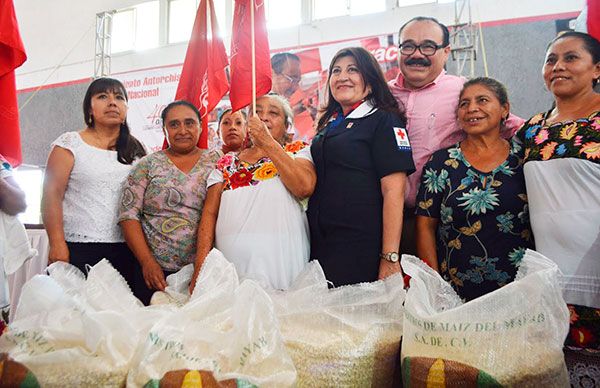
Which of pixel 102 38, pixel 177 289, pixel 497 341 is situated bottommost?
pixel 177 289

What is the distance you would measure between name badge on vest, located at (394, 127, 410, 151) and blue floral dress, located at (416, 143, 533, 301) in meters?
0.14

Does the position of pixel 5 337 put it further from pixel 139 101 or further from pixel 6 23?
pixel 139 101

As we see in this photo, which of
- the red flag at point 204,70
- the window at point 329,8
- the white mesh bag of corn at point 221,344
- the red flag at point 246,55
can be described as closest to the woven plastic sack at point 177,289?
the white mesh bag of corn at point 221,344

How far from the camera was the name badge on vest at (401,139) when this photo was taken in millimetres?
1502

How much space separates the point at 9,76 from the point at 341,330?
167 cm

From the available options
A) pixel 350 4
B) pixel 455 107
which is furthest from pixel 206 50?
pixel 350 4

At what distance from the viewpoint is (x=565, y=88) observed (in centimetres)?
146

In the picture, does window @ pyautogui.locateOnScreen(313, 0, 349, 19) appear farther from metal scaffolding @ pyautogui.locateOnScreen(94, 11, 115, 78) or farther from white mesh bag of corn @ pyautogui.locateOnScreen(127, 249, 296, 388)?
white mesh bag of corn @ pyautogui.locateOnScreen(127, 249, 296, 388)

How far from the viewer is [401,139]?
1.51 m

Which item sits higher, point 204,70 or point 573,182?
point 204,70

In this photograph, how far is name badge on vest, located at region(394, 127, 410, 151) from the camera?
59.1 inches

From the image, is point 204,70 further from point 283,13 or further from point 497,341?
point 283,13

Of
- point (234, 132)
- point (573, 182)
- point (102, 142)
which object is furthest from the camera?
point (234, 132)

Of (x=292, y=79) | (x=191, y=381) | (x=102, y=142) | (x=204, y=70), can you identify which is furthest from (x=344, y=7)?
(x=191, y=381)
